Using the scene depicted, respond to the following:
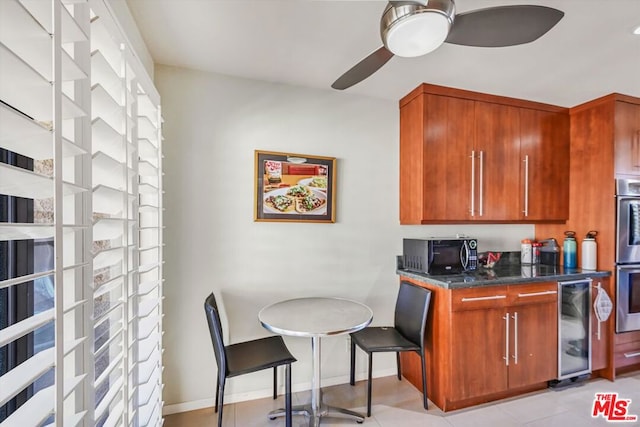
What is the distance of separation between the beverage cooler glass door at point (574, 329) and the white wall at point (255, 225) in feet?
4.29

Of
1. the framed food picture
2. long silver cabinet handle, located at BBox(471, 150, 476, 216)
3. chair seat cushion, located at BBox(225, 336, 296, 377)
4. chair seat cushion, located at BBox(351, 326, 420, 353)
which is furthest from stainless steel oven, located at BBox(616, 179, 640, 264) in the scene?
chair seat cushion, located at BBox(225, 336, 296, 377)

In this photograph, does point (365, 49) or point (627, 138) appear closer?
point (365, 49)

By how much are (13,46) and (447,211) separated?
254 cm

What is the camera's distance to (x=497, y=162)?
261cm

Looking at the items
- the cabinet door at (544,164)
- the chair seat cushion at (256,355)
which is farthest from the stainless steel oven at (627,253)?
the chair seat cushion at (256,355)

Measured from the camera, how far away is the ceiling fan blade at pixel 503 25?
1.13m

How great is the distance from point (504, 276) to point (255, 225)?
2.00 metres

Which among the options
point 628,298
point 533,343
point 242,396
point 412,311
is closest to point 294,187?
point 412,311

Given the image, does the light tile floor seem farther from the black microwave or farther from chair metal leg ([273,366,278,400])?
the black microwave

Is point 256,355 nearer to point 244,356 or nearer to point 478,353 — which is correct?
point 244,356

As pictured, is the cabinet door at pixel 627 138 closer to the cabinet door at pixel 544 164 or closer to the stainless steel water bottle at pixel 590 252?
the cabinet door at pixel 544 164

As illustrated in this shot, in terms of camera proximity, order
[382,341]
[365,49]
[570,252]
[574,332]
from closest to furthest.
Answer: [365,49] → [382,341] → [574,332] → [570,252]

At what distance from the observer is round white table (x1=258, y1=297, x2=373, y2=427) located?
1686 mm

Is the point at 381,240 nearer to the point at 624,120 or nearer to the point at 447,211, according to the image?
the point at 447,211
